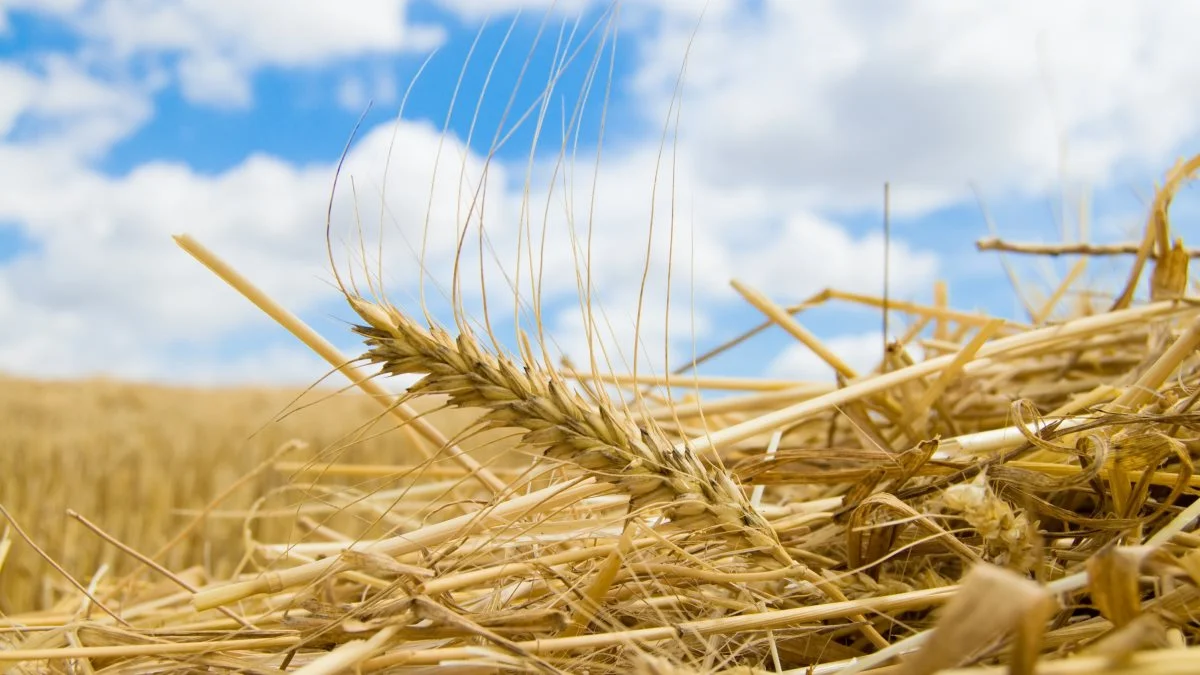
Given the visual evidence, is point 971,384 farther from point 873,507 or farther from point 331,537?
point 331,537

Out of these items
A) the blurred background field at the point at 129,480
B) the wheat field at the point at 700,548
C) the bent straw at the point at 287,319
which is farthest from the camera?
the blurred background field at the point at 129,480

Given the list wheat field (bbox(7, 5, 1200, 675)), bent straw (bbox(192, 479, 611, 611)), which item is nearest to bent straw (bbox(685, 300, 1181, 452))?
wheat field (bbox(7, 5, 1200, 675))

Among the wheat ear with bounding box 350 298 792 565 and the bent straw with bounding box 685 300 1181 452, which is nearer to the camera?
the wheat ear with bounding box 350 298 792 565

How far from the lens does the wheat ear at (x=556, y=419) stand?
0.57m

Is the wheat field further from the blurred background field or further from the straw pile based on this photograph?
the blurred background field

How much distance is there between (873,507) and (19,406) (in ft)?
20.9

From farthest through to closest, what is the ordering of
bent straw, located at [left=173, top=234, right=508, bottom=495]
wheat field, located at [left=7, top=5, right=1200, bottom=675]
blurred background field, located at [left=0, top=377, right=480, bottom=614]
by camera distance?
blurred background field, located at [left=0, top=377, right=480, bottom=614] < bent straw, located at [left=173, top=234, right=508, bottom=495] < wheat field, located at [left=7, top=5, right=1200, bottom=675]

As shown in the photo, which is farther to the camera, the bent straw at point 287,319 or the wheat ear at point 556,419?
the bent straw at point 287,319

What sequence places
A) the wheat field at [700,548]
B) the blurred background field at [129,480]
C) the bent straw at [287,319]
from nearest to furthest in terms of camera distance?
the wheat field at [700,548], the bent straw at [287,319], the blurred background field at [129,480]

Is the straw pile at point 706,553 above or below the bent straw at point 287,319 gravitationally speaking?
below

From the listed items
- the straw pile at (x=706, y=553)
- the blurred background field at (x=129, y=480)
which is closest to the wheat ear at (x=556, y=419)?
the straw pile at (x=706, y=553)

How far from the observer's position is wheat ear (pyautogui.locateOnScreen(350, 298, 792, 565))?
0.57 m

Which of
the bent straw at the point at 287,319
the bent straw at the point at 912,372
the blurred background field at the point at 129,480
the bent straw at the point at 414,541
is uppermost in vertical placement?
the bent straw at the point at 287,319

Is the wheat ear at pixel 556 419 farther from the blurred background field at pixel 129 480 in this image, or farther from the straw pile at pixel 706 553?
the blurred background field at pixel 129 480
